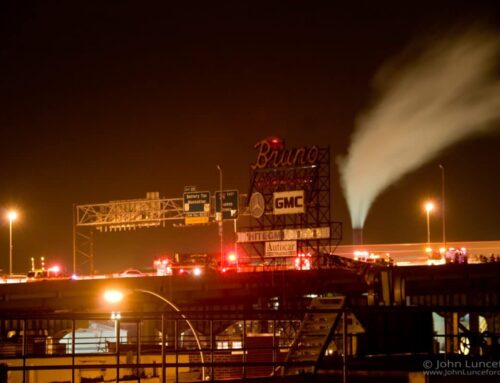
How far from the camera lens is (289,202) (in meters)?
63.5

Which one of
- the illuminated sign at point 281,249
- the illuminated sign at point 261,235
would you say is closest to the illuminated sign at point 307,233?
the illuminated sign at point 281,249

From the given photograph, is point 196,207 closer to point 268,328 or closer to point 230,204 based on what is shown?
point 230,204

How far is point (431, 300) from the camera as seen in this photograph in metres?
65.9

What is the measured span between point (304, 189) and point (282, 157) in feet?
9.67

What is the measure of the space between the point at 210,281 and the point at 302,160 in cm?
1213

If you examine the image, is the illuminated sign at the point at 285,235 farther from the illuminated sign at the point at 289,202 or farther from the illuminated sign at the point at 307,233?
the illuminated sign at the point at 289,202

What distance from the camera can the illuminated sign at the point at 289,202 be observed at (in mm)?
62950

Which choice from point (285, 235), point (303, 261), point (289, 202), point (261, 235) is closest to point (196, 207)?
point (261, 235)

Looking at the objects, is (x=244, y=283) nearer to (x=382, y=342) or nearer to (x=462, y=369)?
(x=382, y=342)

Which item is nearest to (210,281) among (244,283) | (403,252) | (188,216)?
(244,283)

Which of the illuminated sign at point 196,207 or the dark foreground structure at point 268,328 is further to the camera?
the illuminated sign at point 196,207

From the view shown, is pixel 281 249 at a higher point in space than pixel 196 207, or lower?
lower

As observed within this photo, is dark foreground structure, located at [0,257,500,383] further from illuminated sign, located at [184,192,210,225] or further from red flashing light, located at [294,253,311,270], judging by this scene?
illuminated sign, located at [184,192,210,225]

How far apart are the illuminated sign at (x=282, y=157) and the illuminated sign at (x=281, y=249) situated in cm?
582
